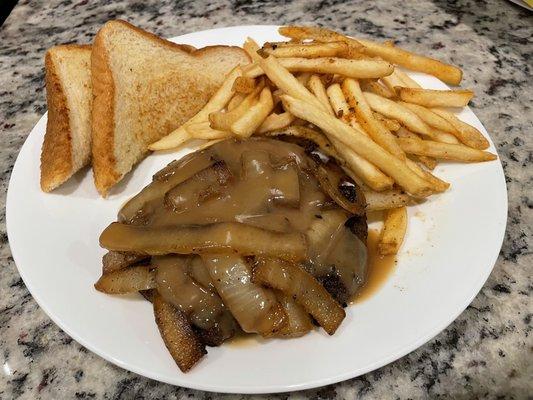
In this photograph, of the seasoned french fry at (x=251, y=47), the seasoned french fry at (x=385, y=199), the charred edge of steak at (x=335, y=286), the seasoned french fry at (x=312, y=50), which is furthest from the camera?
the seasoned french fry at (x=251, y=47)

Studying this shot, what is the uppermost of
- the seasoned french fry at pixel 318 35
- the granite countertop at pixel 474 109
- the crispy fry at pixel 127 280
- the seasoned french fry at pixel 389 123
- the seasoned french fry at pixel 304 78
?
the seasoned french fry at pixel 318 35

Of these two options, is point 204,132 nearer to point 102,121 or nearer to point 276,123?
point 276,123

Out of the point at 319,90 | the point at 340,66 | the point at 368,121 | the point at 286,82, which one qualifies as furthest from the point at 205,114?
the point at 368,121

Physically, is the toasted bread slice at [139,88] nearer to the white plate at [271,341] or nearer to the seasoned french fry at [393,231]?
the white plate at [271,341]

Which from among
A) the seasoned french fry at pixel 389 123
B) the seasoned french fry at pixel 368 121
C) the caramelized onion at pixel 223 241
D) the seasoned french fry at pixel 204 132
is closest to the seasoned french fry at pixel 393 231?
the seasoned french fry at pixel 368 121

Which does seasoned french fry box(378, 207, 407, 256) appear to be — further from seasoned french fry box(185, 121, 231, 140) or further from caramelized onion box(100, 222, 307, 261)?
seasoned french fry box(185, 121, 231, 140)

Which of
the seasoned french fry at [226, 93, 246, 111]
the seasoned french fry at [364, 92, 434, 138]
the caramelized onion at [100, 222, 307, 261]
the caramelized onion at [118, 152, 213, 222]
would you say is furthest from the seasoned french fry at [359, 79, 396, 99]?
the caramelized onion at [100, 222, 307, 261]
